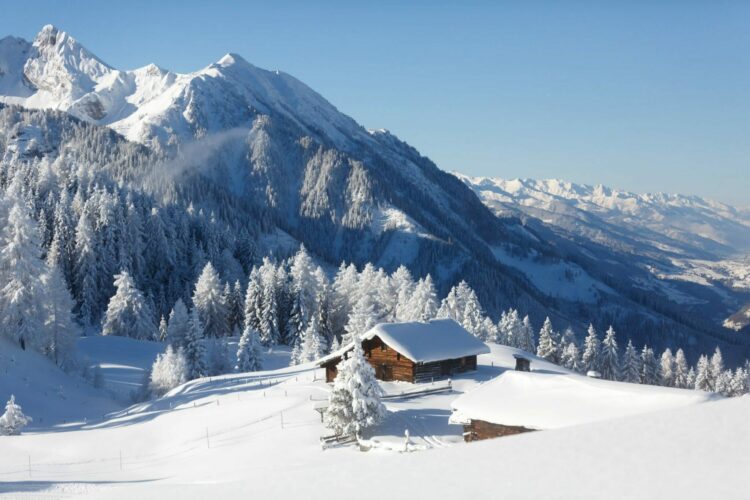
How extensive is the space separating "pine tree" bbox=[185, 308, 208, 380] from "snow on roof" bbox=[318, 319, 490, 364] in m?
22.8

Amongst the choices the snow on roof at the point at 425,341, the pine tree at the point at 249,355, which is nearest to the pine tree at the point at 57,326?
the pine tree at the point at 249,355

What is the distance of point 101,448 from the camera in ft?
113

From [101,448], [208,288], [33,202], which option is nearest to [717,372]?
[208,288]

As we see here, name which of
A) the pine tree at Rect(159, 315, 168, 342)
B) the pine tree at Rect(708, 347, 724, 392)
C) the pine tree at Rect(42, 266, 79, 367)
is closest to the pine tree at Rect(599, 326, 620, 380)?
the pine tree at Rect(708, 347, 724, 392)

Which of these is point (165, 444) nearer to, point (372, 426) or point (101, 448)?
point (101, 448)

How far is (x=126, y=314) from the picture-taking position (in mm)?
77812

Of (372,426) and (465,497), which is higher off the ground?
(465,497)

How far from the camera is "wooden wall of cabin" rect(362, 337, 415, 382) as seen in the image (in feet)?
145

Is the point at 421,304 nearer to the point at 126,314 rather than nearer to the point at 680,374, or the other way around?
the point at 126,314

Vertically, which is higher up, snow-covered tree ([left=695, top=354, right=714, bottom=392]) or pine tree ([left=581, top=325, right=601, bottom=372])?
pine tree ([left=581, top=325, right=601, bottom=372])

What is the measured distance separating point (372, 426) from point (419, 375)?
13063 mm

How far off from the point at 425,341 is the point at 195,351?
27978 mm

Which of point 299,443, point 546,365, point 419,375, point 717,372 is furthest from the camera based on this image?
point 717,372

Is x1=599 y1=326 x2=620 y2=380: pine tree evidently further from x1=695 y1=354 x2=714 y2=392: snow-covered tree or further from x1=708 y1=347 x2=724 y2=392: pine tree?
x1=708 y1=347 x2=724 y2=392: pine tree
